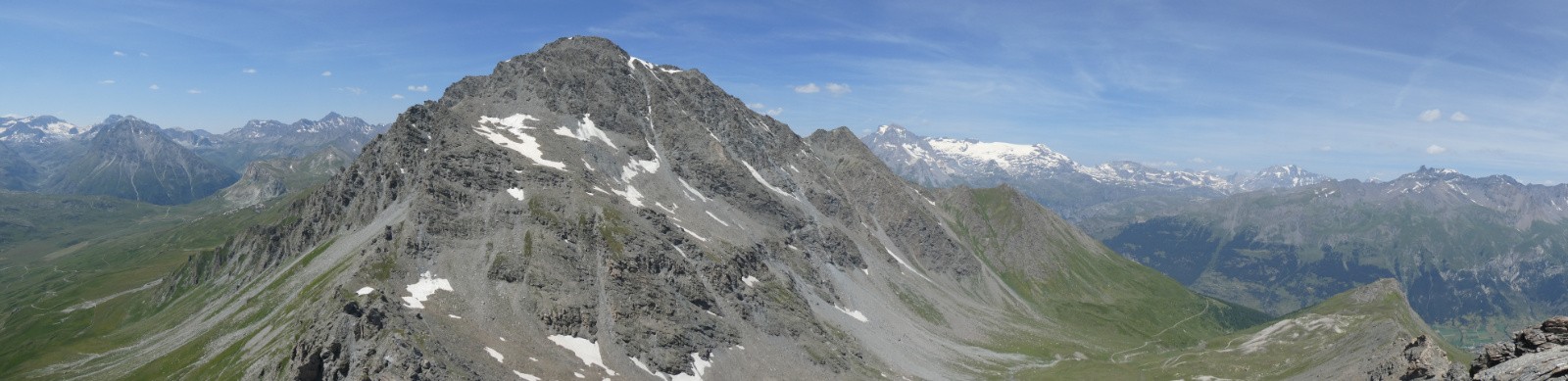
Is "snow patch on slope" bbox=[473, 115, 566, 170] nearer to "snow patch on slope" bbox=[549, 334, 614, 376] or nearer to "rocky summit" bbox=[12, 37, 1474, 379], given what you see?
"rocky summit" bbox=[12, 37, 1474, 379]

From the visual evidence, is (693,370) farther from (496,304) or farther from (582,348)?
(496,304)

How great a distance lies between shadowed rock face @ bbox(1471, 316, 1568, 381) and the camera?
37.9 m

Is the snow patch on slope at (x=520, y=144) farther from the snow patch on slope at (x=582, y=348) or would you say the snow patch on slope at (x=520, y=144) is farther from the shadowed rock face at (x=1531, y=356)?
the shadowed rock face at (x=1531, y=356)

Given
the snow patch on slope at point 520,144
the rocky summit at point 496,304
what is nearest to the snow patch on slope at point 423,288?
the rocky summit at point 496,304

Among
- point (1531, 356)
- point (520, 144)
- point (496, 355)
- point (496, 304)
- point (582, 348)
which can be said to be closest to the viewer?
point (1531, 356)

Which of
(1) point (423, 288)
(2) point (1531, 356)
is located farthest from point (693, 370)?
(2) point (1531, 356)

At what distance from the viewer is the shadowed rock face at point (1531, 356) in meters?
37.9

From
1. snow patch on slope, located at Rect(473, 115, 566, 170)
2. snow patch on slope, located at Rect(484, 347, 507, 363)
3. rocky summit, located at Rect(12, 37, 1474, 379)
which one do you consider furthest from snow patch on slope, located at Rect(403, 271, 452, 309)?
snow patch on slope, located at Rect(473, 115, 566, 170)

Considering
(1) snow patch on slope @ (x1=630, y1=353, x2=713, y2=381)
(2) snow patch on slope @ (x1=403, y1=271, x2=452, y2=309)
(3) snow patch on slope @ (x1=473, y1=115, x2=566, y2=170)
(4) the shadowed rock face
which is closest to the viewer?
(4) the shadowed rock face

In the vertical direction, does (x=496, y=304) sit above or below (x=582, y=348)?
above

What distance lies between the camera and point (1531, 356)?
40.9 metres

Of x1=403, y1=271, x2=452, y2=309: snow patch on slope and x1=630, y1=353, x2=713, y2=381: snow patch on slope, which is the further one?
x1=630, y1=353, x2=713, y2=381: snow patch on slope

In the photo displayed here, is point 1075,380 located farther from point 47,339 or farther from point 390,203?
point 47,339

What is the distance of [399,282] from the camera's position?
421 feet
